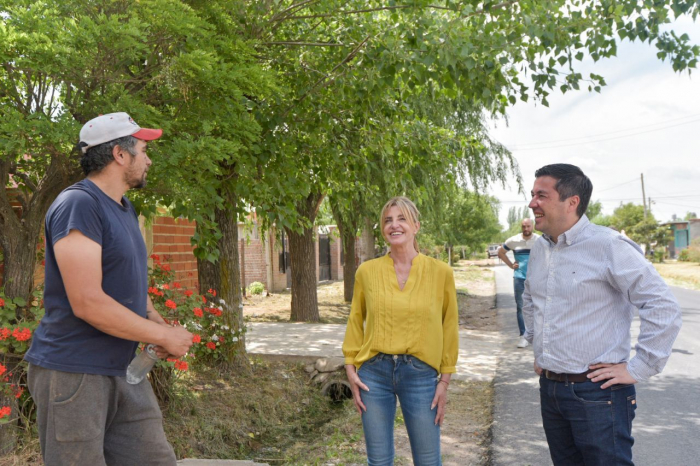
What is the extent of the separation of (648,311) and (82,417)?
2.23 m

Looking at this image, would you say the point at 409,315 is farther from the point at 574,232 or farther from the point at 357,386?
the point at 574,232

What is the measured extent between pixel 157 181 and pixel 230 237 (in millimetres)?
2749

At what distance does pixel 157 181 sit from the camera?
4.18 metres

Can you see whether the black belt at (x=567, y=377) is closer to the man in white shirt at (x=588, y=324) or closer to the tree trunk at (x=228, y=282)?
the man in white shirt at (x=588, y=324)

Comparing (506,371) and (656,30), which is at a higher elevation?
(656,30)

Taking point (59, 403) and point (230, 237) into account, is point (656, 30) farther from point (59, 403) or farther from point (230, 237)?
point (59, 403)

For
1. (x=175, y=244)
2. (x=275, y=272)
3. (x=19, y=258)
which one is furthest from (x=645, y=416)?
(x=275, y=272)

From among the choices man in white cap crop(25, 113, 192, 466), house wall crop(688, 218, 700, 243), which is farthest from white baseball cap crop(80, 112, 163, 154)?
house wall crop(688, 218, 700, 243)

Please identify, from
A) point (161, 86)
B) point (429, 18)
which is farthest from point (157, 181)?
point (429, 18)

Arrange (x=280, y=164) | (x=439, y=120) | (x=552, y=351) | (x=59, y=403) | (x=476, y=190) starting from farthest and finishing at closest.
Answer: (x=476, y=190) < (x=439, y=120) < (x=280, y=164) < (x=552, y=351) < (x=59, y=403)

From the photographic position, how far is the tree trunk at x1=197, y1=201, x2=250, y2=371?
21.6 ft

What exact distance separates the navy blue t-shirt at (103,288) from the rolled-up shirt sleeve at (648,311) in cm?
200

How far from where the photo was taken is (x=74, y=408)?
2.20m

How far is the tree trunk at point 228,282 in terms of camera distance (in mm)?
6598
